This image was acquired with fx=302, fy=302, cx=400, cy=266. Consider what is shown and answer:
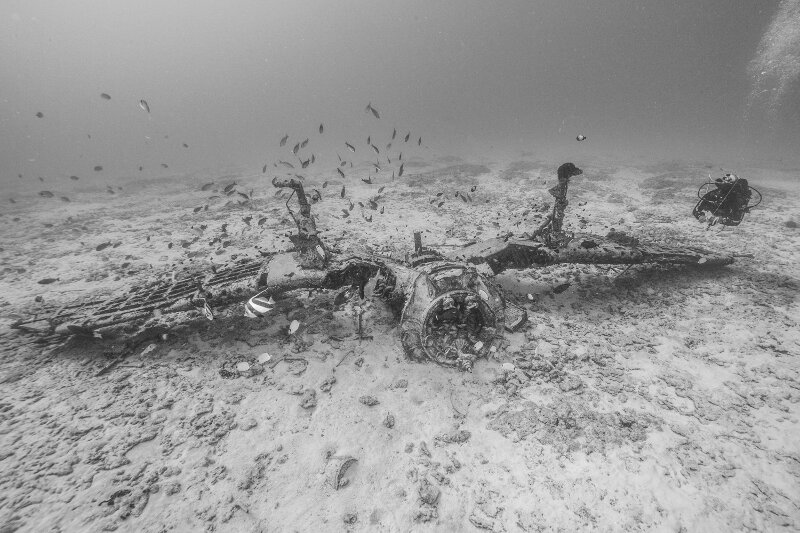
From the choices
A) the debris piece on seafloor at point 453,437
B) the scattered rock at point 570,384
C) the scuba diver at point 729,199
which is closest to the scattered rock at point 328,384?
the debris piece on seafloor at point 453,437

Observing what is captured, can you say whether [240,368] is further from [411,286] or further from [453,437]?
[453,437]

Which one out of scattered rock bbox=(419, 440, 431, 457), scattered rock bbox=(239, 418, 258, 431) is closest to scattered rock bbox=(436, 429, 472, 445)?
scattered rock bbox=(419, 440, 431, 457)

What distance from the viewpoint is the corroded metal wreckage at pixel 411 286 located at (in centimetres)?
394

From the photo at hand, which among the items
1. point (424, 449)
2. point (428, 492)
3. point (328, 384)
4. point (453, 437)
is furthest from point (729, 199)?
point (328, 384)

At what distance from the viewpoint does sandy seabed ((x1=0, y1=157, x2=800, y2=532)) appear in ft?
9.37

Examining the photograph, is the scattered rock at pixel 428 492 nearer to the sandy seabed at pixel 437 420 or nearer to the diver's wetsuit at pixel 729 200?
the sandy seabed at pixel 437 420

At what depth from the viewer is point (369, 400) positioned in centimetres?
397

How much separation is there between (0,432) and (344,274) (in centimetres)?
445

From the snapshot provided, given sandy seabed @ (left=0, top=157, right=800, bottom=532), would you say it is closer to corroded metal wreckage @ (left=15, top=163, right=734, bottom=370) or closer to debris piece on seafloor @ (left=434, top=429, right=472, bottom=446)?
debris piece on seafloor @ (left=434, top=429, right=472, bottom=446)

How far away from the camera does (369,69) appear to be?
159750 mm

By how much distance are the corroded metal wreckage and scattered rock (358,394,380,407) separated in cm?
82

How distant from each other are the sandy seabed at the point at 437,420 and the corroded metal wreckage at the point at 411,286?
43cm

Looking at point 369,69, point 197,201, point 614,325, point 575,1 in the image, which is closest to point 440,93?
point 369,69

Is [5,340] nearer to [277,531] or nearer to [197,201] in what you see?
[277,531]
